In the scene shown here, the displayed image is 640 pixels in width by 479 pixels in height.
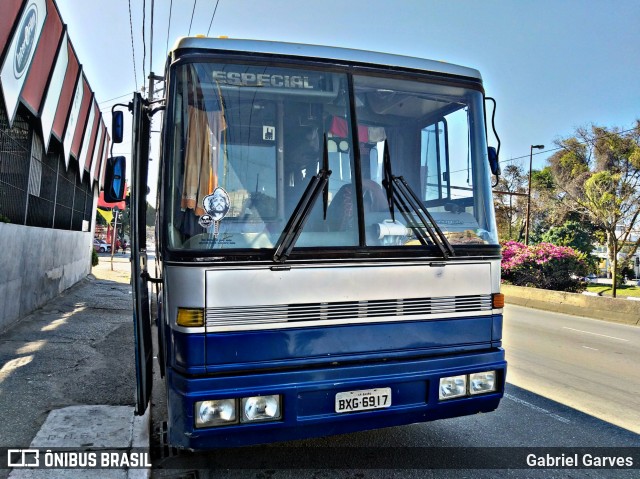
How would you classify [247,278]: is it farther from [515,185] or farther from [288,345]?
[515,185]

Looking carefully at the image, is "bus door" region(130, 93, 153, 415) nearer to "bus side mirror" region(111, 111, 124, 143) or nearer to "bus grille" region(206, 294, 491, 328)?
"bus side mirror" region(111, 111, 124, 143)

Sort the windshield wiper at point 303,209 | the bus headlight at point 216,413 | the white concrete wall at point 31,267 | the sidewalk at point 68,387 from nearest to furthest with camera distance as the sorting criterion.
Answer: the bus headlight at point 216,413 → the windshield wiper at point 303,209 → the sidewalk at point 68,387 → the white concrete wall at point 31,267

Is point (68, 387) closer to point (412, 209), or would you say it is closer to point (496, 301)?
point (412, 209)

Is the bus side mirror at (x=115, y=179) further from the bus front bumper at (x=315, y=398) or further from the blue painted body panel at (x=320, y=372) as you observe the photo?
the bus front bumper at (x=315, y=398)

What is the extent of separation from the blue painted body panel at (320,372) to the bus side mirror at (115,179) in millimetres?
1237

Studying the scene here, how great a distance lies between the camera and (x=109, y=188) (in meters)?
3.76

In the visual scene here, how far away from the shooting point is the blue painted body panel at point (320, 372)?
308 centimetres

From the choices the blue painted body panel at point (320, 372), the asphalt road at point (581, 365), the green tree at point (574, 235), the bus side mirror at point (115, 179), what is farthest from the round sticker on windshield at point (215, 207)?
the green tree at point (574, 235)

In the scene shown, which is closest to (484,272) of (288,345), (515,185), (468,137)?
(468,137)

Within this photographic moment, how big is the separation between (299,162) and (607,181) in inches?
830

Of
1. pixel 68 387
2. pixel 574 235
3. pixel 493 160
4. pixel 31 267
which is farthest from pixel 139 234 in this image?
pixel 574 235

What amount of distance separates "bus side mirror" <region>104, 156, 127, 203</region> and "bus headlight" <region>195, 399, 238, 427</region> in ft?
5.46

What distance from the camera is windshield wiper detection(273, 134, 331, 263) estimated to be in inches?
126

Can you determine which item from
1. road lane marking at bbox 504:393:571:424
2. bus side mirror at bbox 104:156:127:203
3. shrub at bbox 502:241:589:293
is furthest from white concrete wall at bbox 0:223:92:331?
shrub at bbox 502:241:589:293
